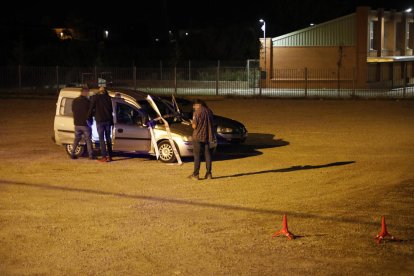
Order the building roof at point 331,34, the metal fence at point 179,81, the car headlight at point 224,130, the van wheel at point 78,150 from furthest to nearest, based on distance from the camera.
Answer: the building roof at point 331,34 → the metal fence at point 179,81 → the car headlight at point 224,130 → the van wheel at point 78,150

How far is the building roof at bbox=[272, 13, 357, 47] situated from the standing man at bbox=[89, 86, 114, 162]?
36454mm

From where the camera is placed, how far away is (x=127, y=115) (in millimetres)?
16297

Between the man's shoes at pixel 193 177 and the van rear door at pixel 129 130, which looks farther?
the van rear door at pixel 129 130

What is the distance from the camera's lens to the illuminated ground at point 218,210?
26.9 ft

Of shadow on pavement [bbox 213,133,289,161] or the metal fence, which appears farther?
the metal fence

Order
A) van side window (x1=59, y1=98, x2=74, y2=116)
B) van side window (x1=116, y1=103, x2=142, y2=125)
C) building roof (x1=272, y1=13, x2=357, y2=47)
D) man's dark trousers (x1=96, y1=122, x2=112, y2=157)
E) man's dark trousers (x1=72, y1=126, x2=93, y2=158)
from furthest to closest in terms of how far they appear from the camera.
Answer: building roof (x1=272, y1=13, x2=357, y2=47) < van side window (x1=59, y1=98, x2=74, y2=116) < van side window (x1=116, y1=103, x2=142, y2=125) < man's dark trousers (x1=72, y1=126, x2=93, y2=158) < man's dark trousers (x1=96, y1=122, x2=112, y2=157)

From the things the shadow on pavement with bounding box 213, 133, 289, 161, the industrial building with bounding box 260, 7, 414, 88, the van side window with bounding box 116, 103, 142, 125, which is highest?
the industrial building with bounding box 260, 7, 414, 88

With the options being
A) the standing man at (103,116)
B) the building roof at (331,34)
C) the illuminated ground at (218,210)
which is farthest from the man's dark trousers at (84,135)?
the building roof at (331,34)

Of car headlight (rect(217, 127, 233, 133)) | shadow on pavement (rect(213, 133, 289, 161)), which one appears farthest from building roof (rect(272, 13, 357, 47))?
car headlight (rect(217, 127, 233, 133))

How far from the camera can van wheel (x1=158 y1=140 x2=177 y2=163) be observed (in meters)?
15.7

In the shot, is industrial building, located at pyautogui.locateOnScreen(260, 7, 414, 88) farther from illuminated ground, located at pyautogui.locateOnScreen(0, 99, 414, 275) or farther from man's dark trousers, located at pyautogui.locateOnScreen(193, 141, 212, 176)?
man's dark trousers, located at pyautogui.locateOnScreen(193, 141, 212, 176)

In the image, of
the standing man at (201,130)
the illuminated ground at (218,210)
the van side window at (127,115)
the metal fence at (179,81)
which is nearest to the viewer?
the illuminated ground at (218,210)

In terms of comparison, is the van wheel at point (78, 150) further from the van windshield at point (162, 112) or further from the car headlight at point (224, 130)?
the car headlight at point (224, 130)

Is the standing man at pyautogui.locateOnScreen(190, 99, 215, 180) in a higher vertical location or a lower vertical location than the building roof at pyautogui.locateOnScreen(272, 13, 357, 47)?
lower
